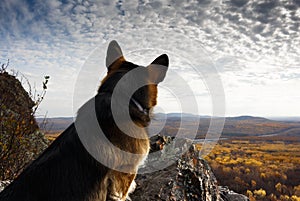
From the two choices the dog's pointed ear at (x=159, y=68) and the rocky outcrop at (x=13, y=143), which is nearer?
the dog's pointed ear at (x=159, y=68)

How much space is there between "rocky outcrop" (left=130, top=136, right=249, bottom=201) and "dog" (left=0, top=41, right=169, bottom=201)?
1095mm

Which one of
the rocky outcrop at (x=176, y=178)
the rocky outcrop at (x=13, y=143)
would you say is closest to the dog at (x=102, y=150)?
the rocky outcrop at (x=176, y=178)

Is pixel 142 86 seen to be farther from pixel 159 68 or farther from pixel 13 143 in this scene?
pixel 13 143

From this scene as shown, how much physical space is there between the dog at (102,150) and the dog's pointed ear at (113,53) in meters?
0.44

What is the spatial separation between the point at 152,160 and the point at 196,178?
1031 millimetres

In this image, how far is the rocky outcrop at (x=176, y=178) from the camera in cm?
491

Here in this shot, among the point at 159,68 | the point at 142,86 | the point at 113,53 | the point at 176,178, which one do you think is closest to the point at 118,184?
the point at 142,86

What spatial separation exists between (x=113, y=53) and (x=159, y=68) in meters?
1.27

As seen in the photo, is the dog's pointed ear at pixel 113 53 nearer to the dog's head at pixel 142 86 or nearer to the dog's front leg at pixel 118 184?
the dog's head at pixel 142 86

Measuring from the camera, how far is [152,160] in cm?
566

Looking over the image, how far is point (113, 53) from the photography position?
198 inches

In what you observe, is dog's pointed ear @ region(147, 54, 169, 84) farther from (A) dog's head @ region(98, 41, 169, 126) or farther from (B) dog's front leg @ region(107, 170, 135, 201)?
(B) dog's front leg @ region(107, 170, 135, 201)

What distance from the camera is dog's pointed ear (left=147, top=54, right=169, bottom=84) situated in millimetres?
4195

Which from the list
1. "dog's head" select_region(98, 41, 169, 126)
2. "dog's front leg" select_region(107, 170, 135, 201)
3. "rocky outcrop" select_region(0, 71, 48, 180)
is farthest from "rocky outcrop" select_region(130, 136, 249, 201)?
"rocky outcrop" select_region(0, 71, 48, 180)
